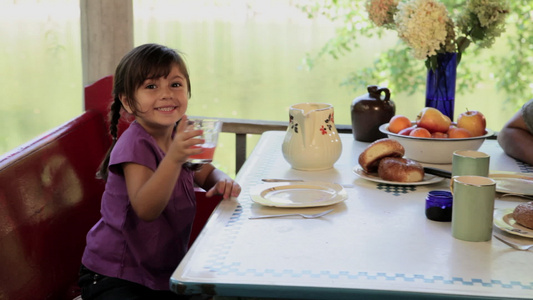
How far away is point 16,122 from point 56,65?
0.45 m

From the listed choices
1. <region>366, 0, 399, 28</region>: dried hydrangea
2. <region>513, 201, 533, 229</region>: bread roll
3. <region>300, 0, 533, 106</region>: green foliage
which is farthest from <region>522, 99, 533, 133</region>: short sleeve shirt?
<region>300, 0, 533, 106</region>: green foliage

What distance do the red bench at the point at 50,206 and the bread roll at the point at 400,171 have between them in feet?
2.12

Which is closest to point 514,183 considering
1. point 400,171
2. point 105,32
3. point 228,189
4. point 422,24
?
point 400,171

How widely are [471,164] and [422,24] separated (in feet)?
1.90

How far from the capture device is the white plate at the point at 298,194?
1.45m

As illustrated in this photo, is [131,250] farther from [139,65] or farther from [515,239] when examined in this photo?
[515,239]

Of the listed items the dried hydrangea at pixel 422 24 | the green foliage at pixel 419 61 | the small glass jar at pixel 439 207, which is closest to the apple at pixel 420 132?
the dried hydrangea at pixel 422 24

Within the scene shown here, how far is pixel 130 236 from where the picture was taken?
1592 mm

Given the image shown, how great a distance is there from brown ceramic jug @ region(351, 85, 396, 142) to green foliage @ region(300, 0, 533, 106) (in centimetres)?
290

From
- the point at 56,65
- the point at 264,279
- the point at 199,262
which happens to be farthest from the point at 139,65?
the point at 56,65

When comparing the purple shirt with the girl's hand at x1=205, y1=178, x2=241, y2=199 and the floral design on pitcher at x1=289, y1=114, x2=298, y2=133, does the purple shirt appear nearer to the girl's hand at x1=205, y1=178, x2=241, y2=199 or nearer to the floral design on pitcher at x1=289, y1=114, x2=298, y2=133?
the girl's hand at x1=205, y1=178, x2=241, y2=199

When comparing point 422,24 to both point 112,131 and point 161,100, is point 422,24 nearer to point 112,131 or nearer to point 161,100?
point 161,100

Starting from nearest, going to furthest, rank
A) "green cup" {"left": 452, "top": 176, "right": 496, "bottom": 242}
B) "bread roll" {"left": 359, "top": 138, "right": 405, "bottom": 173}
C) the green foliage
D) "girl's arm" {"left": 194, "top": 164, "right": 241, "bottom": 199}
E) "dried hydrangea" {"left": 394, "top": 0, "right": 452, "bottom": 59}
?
"green cup" {"left": 452, "top": 176, "right": 496, "bottom": 242}, "girl's arm" {"left": 194, "top": 164, "right": 241, "bottom": 199}, "bread roll" {"left": 359, "top": 138, "right": 405, "bottom": 173}, "dried hydrangea" {"left": 394, "top": 0, "right": 452, "bottom": 59}, the green foliage

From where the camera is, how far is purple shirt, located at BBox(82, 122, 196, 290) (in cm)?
157
